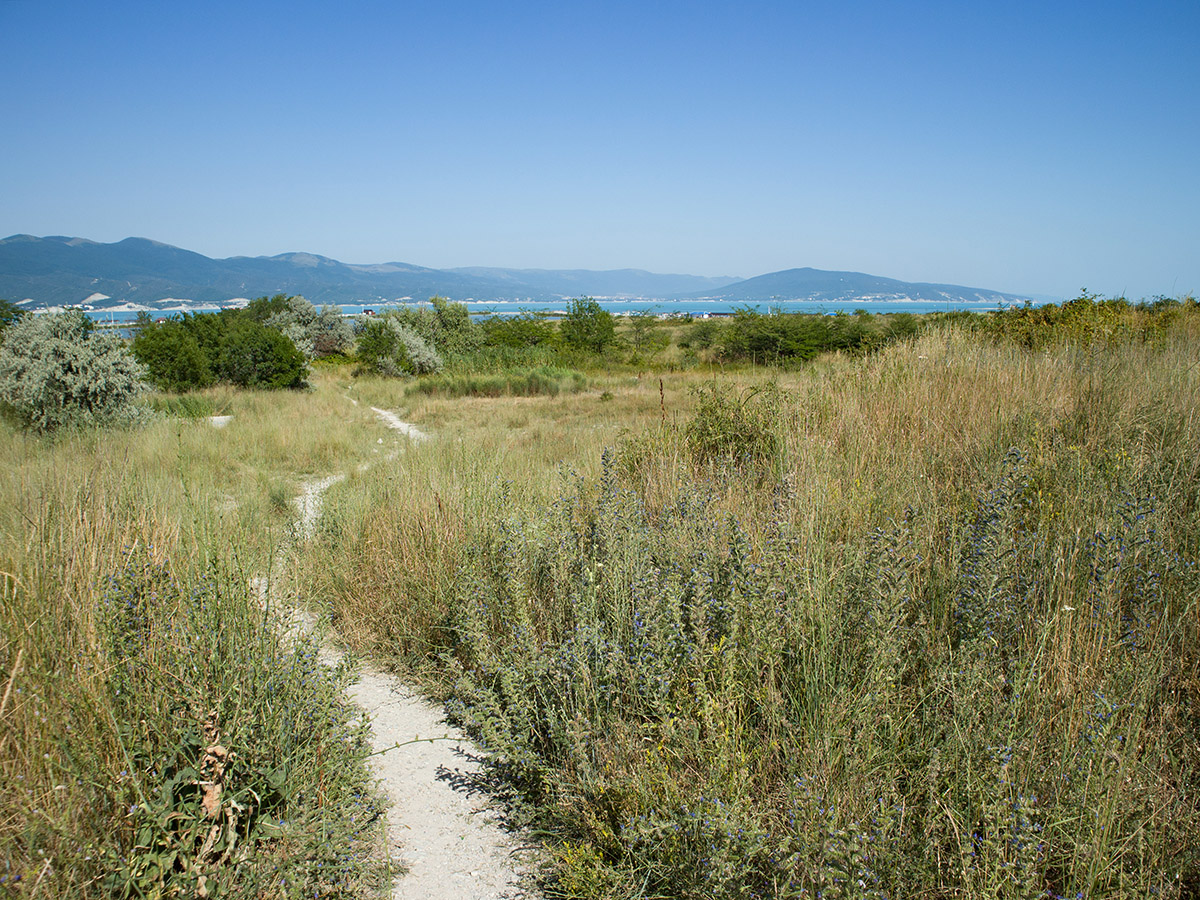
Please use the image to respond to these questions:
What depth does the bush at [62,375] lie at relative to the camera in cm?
1016

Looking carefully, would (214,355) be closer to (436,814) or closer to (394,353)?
(394,353)

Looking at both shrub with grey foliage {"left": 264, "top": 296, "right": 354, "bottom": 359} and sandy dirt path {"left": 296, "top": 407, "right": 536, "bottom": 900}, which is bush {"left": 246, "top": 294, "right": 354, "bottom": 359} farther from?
sandy dirt path {"left": 296, "top": 407, "right": 536, "bottom": 900}

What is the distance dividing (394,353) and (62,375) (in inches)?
616

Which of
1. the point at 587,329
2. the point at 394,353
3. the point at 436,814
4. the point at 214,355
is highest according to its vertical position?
the point at 587,329

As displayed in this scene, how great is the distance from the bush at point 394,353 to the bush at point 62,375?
47.2 feet

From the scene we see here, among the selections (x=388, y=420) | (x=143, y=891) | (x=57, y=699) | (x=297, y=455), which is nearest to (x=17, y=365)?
(x=297, y=455)

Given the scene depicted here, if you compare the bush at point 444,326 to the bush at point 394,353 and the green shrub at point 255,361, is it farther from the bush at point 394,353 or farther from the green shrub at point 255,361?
the green shrub at point 255,361

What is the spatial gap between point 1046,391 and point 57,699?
23.8ft

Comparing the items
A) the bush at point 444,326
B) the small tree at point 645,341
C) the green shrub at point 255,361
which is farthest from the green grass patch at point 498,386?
the small tree at point 645,341

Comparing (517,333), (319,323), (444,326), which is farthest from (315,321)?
(517,333)

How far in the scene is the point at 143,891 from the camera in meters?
1.74

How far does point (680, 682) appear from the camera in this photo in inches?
101

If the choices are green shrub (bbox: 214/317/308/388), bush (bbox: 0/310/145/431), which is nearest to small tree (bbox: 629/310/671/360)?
green shrub (bbox: 214/317/308/388)

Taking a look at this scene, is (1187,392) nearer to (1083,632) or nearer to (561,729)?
(1083,632)
